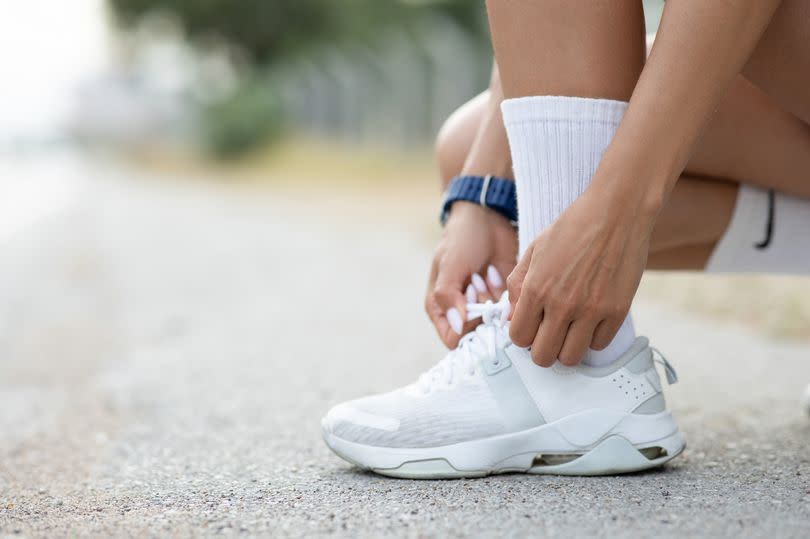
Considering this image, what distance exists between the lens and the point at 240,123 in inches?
591

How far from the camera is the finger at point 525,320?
3.41 feet

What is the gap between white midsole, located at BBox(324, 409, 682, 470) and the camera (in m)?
1.18

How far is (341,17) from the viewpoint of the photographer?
27.5m

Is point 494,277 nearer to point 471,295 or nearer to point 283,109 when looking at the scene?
point 471,295

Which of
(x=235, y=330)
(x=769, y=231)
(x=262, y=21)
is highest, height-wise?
(x=262, y=21)

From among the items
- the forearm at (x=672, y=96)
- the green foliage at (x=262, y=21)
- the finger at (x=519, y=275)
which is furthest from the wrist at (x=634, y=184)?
the green foliage at (x=262, y=21)

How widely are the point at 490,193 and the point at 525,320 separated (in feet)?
0.97

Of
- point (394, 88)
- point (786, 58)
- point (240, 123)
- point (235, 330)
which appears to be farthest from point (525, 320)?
point (240, 123)

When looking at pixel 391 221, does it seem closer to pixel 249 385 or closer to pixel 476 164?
pixel 249 385

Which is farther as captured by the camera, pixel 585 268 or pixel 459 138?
pixel 459 138

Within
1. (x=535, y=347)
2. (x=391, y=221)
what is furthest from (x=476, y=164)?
(x=391, y=221)

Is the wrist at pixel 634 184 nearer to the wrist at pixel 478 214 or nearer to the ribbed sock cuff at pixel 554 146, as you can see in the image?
the ribbed sock cuff at pixel 554 146

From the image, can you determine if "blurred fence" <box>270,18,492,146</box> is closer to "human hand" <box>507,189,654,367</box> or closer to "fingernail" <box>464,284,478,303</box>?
"fingernail" <box>464,284,478,303</box>

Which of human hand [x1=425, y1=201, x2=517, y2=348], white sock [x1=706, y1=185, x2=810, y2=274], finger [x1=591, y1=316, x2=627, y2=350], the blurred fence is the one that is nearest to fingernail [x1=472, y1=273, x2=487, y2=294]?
human hand [x1=425, y1=201, x2=517, y2=348]
